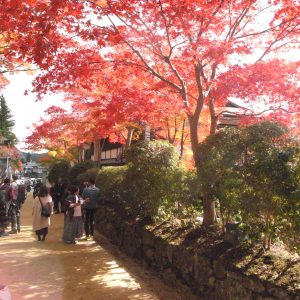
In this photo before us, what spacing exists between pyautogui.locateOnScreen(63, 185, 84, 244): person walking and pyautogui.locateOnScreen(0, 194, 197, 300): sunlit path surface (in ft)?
0.89

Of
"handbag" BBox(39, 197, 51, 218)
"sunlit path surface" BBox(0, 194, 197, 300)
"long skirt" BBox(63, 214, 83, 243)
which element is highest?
"handbag" BBox(39, 197, 51, 218)

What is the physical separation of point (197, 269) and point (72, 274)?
93.3 inches

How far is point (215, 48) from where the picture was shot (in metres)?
6.84

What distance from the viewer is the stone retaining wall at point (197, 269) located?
4648 mm

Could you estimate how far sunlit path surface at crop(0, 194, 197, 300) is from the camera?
18.7 feet

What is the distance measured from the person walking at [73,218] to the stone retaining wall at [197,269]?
1212 millimetres

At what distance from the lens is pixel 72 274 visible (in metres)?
6.66

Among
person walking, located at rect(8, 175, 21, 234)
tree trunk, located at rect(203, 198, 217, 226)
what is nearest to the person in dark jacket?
person walking, located at rect(8, 175, 21, 234)

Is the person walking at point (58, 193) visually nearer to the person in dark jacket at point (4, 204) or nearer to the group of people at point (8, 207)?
the group of people at point (8, 207)

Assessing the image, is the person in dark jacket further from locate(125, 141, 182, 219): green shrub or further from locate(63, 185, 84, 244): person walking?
locate(125, 141, 182, 219): green shrub

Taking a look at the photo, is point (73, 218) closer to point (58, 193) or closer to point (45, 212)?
point (45, 212)

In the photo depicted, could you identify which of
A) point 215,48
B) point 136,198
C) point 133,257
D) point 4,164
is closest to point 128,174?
point 136,198

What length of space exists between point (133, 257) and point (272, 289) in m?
4.57

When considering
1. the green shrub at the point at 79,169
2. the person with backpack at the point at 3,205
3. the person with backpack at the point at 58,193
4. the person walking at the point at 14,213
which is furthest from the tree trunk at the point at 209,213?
the green shrub at the point at 79,169
